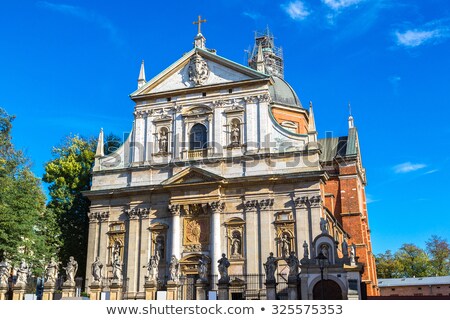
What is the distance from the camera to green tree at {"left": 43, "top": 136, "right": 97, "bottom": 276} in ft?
127

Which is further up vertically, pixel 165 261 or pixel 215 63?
pixel 215 63

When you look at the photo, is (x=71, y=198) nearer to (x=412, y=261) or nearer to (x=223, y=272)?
(x=223, y=272)

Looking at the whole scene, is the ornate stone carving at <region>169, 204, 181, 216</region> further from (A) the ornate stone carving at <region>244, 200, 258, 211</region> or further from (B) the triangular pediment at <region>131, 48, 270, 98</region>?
(B) the triangular pediment at <region>131, 48, 270, 98</region>

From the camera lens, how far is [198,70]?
34438 millimetres

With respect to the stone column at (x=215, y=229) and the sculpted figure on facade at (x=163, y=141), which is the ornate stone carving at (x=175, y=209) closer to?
the stone column at (x=215, y=229)

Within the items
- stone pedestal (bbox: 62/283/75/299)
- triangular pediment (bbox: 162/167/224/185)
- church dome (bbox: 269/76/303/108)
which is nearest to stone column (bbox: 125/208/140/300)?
triangular pediment (bbox: 162/167/224/185)

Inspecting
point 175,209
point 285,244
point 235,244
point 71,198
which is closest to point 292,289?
point 285,244

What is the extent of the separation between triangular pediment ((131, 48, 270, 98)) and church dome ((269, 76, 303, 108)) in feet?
27.5

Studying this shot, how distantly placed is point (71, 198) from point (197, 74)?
553 inches
